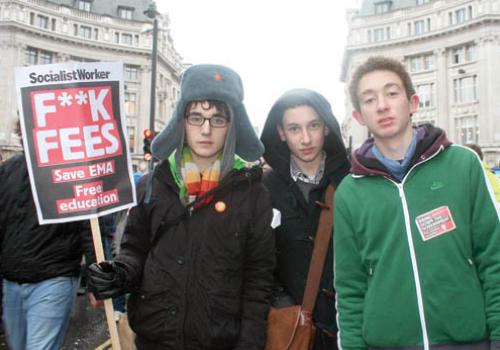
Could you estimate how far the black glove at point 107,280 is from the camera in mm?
2354

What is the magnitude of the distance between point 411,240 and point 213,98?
1.34m

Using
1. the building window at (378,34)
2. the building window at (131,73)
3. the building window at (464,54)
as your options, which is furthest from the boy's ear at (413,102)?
the building window at (378,34)

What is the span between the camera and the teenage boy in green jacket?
6.55 feet

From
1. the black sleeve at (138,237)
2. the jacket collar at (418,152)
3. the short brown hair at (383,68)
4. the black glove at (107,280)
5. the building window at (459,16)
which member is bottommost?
the black glove at (107,280)

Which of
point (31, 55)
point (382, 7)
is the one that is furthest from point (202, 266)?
point (382, 7)

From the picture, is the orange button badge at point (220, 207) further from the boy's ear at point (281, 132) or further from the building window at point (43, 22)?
the building window at point (43, 22)

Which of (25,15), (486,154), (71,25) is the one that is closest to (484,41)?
(486,154)

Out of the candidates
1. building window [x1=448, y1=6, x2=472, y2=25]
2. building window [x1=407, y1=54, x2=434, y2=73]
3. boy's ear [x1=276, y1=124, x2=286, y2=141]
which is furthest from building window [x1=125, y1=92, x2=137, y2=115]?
boy's ear [x1=276, y1=124, x2=286, y2=141]

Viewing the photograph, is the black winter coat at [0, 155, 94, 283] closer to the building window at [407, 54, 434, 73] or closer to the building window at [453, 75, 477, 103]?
the building window at [453, 75, 477, 103]

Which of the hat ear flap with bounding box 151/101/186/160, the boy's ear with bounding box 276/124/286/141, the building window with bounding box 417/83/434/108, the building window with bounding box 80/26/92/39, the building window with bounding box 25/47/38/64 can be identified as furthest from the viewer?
the building window with bounding box 80/26/92/39

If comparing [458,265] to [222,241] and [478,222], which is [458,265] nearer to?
[478,222]

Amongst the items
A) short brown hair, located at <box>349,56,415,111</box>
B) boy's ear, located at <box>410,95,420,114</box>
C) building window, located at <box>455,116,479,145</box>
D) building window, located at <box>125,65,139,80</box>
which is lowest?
boy's ear, located at <box>410,95,420,114</box>

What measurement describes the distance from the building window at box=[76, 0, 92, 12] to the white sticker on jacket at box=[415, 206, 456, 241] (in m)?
55.3

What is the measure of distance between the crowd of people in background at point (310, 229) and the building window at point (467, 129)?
4552 cm
